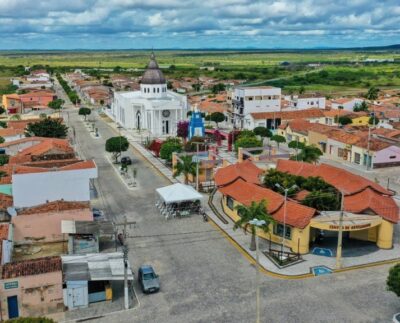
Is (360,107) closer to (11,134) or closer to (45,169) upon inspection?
(11,134)

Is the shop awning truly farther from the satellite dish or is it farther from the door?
the satellite dish

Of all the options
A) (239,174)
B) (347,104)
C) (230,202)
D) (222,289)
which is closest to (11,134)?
(239,174)

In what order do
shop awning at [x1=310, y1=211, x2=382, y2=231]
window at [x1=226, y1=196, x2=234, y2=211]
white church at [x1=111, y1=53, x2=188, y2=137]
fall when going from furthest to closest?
white church at [x1=111, y1=53, x2=188, y2=137], window at [x1=226, y1=196, x2=234, y2=211], shop awning at [x1=310, y1=211, x2=382, y2=231]

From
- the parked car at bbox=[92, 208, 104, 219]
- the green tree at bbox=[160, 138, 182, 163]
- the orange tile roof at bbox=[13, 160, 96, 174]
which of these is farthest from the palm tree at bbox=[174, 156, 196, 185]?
the green tree at bbox=[160, 138, 182, 163]

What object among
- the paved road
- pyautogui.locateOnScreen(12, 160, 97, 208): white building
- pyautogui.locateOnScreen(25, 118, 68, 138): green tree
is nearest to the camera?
the paved road

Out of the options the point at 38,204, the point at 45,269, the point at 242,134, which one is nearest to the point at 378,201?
the point at 45,269

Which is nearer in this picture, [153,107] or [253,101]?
[153,107]
